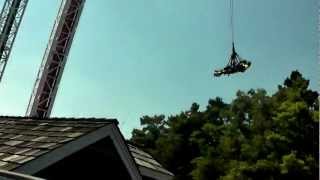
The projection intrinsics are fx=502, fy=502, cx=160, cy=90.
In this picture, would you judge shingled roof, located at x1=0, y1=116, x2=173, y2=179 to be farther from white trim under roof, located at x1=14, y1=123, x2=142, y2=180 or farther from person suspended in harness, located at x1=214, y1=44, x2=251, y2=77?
person suspended in harness, located at x1=214, y1=44, x2=251, y2=77

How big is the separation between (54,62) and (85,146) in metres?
24.8

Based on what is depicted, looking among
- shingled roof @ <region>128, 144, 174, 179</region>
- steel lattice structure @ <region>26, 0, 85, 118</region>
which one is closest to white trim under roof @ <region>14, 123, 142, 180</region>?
shingled roof @ <region>128, 144, 174, 179</region>

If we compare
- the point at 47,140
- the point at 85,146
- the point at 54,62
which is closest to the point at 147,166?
the point at 85,146

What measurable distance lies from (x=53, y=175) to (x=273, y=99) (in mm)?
33264

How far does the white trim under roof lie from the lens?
7.15 metres

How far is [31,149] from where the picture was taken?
7.64 m

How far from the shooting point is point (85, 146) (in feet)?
26.8

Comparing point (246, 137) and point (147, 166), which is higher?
point (246, 137)

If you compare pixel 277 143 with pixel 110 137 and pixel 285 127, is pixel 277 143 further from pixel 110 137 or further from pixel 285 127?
pixel 110 137

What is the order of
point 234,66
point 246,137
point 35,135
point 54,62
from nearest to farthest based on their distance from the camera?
point 35,135
point 234,66
point 54,62
point 246,137

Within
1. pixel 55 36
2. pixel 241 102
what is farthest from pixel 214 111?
pixel 55 36

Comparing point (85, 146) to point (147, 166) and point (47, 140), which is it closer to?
point (47, 140)

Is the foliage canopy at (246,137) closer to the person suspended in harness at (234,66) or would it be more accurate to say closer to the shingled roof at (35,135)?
the person suspended in harness at (234,66)

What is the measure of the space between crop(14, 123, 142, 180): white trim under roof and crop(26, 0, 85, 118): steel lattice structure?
23042 millimetres
